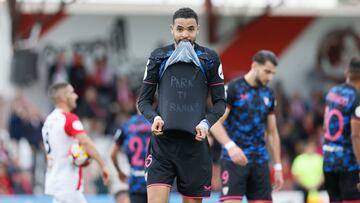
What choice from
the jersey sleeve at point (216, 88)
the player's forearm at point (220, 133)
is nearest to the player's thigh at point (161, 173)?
the jersey sleeve at point (216, 88)

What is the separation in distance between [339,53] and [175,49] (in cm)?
1661

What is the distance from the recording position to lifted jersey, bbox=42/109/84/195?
1114 centimetres

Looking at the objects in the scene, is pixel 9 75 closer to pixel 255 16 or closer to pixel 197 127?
pixel 255 16

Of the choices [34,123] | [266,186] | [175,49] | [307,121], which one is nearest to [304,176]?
[307,121]

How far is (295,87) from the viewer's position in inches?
962

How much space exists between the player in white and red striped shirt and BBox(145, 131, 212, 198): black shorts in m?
2.32

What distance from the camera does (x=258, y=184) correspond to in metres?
11.4

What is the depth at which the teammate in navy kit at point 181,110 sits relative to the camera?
8.70 m

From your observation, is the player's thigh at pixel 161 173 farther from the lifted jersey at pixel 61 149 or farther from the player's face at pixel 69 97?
the player's face at pixel 69 97

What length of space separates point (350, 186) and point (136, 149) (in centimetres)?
287

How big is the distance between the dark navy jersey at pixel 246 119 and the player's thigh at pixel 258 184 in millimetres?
101

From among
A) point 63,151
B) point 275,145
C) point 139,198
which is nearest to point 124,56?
point 139,198

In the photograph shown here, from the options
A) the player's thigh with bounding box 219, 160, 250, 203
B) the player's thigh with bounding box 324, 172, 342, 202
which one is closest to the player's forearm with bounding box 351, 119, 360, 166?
the player's thigh with bounding box 324, 172, 342, 202

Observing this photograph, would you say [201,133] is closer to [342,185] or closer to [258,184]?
[258,184]
